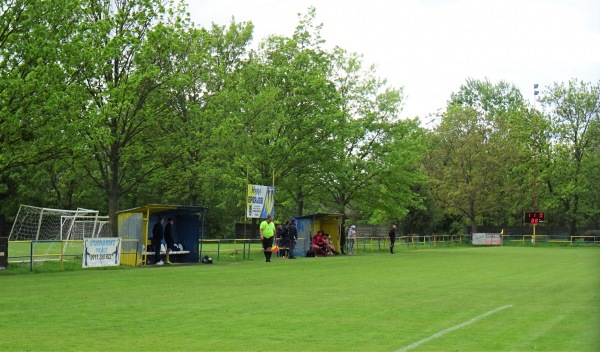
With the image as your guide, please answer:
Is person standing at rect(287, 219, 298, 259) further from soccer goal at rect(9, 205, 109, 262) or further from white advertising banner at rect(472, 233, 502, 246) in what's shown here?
white advertising banner at rect(472, 233, 502, 246)

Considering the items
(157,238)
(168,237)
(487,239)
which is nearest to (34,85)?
(157,238)

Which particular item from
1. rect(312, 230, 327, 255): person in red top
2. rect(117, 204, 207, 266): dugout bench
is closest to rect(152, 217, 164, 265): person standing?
rect(117, 204, 207, 266): dugout bench

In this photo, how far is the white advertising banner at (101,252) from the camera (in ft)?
90.7

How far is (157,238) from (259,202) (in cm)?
776

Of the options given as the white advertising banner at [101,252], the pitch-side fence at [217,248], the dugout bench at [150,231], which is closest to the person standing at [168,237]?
the dugout bench at [150,231]

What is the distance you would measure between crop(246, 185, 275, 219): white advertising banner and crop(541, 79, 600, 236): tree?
5035 centimetres

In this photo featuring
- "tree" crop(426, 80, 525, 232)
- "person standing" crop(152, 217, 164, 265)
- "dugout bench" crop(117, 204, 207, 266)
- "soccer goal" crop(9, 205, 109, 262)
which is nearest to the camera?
"soccer goal" crop(9, 205, 109, 262)

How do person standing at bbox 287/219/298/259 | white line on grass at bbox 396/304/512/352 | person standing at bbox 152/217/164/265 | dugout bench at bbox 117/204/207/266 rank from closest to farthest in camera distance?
white line on grass at bbox 396/304/512/352 < person standing at bbox 152/217/164/265 < dugout bench at bbox 117/204/207/266 < person standing at bbox 287/219/298/259

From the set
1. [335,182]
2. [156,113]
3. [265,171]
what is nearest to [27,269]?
[156,113]

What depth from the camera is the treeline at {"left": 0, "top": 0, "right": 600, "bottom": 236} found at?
28.1 metres

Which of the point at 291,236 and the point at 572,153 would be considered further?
the point at 572,153

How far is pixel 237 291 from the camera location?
18.2 m

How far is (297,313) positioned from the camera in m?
13.6

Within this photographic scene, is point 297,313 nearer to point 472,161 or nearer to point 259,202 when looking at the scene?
point 259,202
